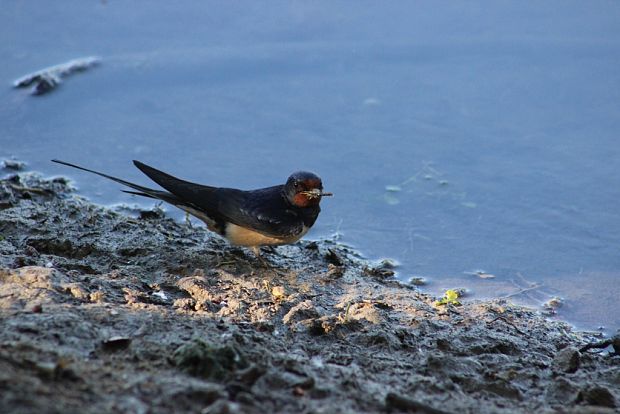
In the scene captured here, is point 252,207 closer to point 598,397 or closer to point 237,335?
point 237,335

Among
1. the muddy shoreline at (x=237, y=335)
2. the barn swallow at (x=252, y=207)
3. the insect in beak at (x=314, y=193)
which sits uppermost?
the insect in beak at (x=314, y=193)

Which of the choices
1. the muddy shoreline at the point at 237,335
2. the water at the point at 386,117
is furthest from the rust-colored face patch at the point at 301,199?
the water at the point at 386,117

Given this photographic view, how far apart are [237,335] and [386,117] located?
511 cm

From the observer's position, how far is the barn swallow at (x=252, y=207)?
6051 mm

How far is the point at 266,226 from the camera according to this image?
6.02 metres

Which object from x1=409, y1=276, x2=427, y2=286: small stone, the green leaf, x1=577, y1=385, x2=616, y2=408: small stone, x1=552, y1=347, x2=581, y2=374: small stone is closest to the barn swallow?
x1=409, y1=276, x2=427, y2=286: small stone

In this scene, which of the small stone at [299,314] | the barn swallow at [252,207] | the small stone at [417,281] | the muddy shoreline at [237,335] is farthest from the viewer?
the small stone at [417,281]

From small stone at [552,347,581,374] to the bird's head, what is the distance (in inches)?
85.7

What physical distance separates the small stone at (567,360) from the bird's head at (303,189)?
218 cm

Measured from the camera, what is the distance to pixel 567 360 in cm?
464

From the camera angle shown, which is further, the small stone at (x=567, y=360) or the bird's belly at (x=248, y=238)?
the bird's belly at (x=248, y=238)

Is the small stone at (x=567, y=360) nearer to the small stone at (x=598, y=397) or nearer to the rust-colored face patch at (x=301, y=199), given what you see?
the small stone at (x=598, y=397)

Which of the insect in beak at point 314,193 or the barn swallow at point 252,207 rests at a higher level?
the insect in beak at point 314,193

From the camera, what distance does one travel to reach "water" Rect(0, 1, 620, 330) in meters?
7.10
